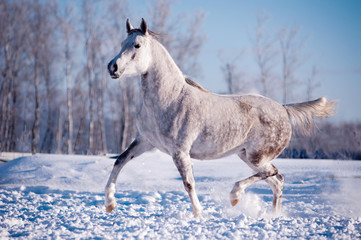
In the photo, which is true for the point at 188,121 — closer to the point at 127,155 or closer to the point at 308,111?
the point at 127,155

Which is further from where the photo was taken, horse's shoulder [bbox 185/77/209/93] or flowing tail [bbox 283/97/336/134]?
flowing tail [bbox 283/97/336/134]

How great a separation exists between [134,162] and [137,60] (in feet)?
17.0

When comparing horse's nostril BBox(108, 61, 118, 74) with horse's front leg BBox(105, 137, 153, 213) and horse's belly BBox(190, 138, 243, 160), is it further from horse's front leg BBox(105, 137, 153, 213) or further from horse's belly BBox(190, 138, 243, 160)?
horse's belly BBox(190, 138, 243, 160)

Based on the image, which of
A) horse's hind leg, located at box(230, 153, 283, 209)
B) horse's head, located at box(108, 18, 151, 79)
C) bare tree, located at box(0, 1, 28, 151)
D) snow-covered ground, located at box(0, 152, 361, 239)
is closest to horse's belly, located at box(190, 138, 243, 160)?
horse's hind leg, located at box(230, 153, 283, 209)

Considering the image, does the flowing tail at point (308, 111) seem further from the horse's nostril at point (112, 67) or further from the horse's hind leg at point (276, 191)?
the horse's nostril at point (112, 67)

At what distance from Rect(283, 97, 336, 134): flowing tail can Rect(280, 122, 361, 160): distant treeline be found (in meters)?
4.59

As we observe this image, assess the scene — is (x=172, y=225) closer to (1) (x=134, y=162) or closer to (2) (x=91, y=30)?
(1) (x=134, y=162)

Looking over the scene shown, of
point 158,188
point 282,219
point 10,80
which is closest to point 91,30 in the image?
point 10,80

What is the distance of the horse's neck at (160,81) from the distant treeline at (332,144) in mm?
6251

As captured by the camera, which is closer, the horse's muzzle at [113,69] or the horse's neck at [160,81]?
the horse's muzzle at [113,69]

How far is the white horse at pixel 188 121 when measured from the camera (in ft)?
10.8

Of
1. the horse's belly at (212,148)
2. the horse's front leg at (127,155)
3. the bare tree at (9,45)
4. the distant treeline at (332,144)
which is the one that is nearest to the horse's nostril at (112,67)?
the horse's front leg at (127,155)

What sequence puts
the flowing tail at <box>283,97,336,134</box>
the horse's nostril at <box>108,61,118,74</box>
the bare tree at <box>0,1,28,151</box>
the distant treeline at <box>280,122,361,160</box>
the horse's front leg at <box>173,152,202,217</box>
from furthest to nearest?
1. the bare tree at <box>0,1,28,151</box>
2. the distant treeline at <box>280,122,361,160</box>
3. the flowing tail at <box>283,97,336,134</box>
4. the horse's front leg at <box>173,152,202,217</box>
5. the horse's nostril at <box>108,61,118,74</box>

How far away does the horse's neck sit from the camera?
11.2 feet
